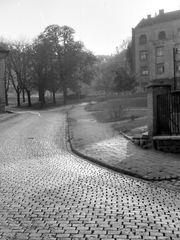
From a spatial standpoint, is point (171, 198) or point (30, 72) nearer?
point (171, 198)

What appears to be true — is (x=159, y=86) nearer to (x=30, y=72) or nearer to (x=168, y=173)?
(x=168, y=173)

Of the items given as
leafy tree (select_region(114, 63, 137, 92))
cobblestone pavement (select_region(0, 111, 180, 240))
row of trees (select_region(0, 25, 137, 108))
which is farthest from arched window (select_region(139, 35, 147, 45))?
cobblestone pavement (select_region(0, 111, 180, 240))

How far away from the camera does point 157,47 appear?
6150 cm

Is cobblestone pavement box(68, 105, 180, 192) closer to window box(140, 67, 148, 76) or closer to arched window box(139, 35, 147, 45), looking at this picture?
window box(140, 67, 148, 76)

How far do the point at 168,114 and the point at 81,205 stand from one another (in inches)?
263

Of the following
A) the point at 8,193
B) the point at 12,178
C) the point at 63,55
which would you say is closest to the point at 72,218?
the point at 8,193

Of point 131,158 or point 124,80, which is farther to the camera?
point 124,80

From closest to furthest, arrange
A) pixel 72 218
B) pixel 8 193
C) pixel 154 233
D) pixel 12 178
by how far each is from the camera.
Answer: pixel 154 233
pixel 72 218
pixel 8 193
pixel 12 178

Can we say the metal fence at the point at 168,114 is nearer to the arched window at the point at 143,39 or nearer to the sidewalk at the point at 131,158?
the sidewalk at the point at 131,158

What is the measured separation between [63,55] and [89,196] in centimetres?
5416

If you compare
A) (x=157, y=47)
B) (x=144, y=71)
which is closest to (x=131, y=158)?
(x=157, y=47)

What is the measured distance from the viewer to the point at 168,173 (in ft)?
23.6

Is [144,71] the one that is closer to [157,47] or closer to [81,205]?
[157,47]

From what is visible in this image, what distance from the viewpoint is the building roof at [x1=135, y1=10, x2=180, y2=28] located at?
218 feet
